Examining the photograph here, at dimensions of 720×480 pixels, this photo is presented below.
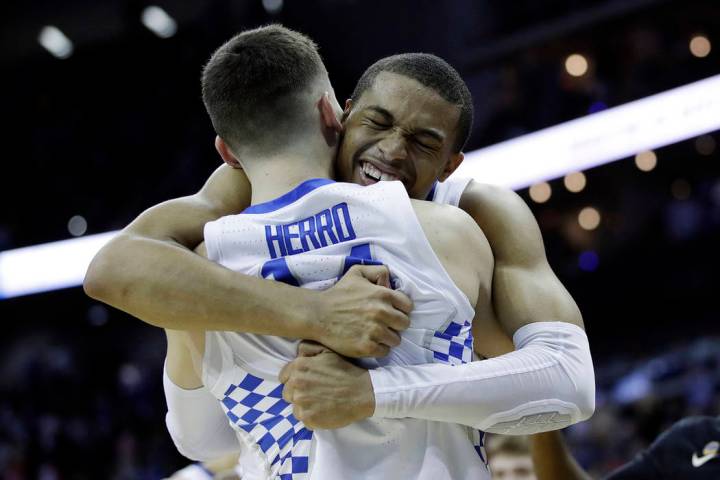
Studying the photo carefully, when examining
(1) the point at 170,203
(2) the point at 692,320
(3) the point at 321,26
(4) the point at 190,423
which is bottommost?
(2) the point at 692,320

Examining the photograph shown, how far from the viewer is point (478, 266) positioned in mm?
2045

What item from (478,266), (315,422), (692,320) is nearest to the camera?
(315,422)

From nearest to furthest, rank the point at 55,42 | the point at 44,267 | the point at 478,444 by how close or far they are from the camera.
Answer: the point at 478,444 < the point at 44,267 < the point at 55,42

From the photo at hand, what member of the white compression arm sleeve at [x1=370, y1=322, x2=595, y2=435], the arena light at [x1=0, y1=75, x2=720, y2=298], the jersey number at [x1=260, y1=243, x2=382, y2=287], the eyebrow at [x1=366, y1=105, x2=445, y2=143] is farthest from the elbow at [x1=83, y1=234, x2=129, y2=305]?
the arena light at [x1=0, y1=75, x2=720, y2=298]

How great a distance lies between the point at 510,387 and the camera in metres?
1.94

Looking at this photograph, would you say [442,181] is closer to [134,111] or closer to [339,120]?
[339,120]

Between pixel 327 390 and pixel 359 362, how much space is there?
0.43ft

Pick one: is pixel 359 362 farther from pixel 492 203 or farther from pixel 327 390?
pixel 492 203

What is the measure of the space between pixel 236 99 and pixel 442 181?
607 millimetres

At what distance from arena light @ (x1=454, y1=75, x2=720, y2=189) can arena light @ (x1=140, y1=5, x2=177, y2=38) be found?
605 centimetres

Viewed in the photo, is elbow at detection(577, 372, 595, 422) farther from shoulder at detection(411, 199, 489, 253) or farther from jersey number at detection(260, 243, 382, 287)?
jersey number at detection(260, 243, 382, 287)

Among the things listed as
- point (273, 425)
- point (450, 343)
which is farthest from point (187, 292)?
point (450, 343)

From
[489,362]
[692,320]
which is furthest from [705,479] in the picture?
[692,320]

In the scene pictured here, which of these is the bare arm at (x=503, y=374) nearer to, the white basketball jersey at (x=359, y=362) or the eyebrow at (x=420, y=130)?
the white basketball jersey at (x=359, y=362)
